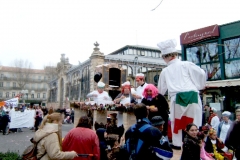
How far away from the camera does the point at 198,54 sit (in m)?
20.4

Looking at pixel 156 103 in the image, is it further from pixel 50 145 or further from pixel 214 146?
pixel 214 146

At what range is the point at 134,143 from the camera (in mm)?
3113

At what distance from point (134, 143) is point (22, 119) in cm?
1692

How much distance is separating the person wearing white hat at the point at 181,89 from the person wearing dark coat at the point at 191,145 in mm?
253

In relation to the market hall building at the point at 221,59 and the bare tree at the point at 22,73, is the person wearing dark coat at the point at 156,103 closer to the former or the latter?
the market hall building at the point at 221,59

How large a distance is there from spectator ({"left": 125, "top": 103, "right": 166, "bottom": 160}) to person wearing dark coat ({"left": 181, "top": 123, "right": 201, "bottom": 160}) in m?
0.71

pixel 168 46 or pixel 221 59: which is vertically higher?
pixel 221 59

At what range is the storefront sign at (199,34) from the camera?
61.7 feet

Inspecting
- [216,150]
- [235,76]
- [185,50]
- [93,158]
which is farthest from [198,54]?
[93,158]

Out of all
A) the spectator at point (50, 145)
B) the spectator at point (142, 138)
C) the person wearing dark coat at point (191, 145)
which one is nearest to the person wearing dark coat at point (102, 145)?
the spectator at point (50, 145)

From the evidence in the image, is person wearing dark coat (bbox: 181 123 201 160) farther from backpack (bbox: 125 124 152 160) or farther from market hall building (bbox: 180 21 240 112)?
market hall building (bbox: 180 21 240 112)

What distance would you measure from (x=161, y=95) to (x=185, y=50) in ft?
60.0

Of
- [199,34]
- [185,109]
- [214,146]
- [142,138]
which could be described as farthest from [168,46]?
[199,34]

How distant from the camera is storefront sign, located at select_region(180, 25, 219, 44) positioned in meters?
18.8
